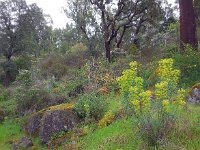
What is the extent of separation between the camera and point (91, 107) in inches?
404

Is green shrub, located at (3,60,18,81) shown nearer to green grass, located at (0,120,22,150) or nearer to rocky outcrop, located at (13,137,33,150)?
green grass, located at (0,120,22,150)

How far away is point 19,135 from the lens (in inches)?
499

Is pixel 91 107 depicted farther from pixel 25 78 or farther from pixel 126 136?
pixel 25 78

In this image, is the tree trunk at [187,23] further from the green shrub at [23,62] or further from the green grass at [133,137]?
the green shrub at [23,62]

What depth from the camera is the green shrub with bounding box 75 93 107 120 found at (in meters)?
10.2

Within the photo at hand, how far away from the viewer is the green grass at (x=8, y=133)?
1199 centimetres

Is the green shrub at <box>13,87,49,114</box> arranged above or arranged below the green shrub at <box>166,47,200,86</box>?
below

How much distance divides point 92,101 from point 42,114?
180 centimetres

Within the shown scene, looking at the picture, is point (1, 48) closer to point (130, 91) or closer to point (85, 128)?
point (85, 128)

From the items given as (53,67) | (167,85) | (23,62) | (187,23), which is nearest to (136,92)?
(167,85)

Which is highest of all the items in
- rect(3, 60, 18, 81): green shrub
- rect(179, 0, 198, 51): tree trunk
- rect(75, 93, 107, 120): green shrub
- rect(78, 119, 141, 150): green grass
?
rect(179, 0, 198, 51): tree trunk

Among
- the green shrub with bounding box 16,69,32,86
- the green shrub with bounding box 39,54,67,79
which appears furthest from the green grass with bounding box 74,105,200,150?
the green shrub with bounding box 39,54,67,79

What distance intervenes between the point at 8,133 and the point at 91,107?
A: 4435mm

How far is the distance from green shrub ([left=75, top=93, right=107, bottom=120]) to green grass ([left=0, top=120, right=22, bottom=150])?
2.56m
